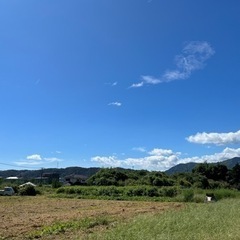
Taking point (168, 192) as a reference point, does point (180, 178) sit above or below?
above

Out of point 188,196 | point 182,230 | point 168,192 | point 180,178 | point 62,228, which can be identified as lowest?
point 62,228

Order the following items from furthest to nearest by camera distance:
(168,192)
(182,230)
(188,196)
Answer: (168,192), (188,196), (182,230)

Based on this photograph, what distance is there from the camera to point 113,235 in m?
11.7

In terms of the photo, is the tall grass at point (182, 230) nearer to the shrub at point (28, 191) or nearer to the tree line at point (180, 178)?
the shrub at point (28, 191)

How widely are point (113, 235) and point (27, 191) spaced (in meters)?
43.7

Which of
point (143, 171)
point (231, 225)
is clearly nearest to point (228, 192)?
point (231, 225)

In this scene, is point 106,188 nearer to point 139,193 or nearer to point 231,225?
point 139,193

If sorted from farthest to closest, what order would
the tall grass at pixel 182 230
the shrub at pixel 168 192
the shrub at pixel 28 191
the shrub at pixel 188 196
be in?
1. the shrub at pixel 28 191
2. the shrub at pixel 168 192
3. the shrub at pixel 188 196
4. the tall grass at pixel 182 230

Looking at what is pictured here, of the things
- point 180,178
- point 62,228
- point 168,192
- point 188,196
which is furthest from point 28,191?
point 62,228

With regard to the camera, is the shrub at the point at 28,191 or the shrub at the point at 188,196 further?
the shrub at the point at 28,191

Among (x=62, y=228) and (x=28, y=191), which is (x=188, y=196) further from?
(x=28, y=191)

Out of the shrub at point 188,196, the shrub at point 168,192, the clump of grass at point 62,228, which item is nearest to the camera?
the clump of grass at point 62,228

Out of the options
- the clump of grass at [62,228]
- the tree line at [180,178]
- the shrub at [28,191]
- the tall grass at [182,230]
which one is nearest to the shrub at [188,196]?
the clump of grass at [62,228]

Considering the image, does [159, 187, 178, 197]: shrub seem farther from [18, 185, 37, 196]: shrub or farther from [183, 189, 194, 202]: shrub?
[18, 185, 37, 196]: shrub
